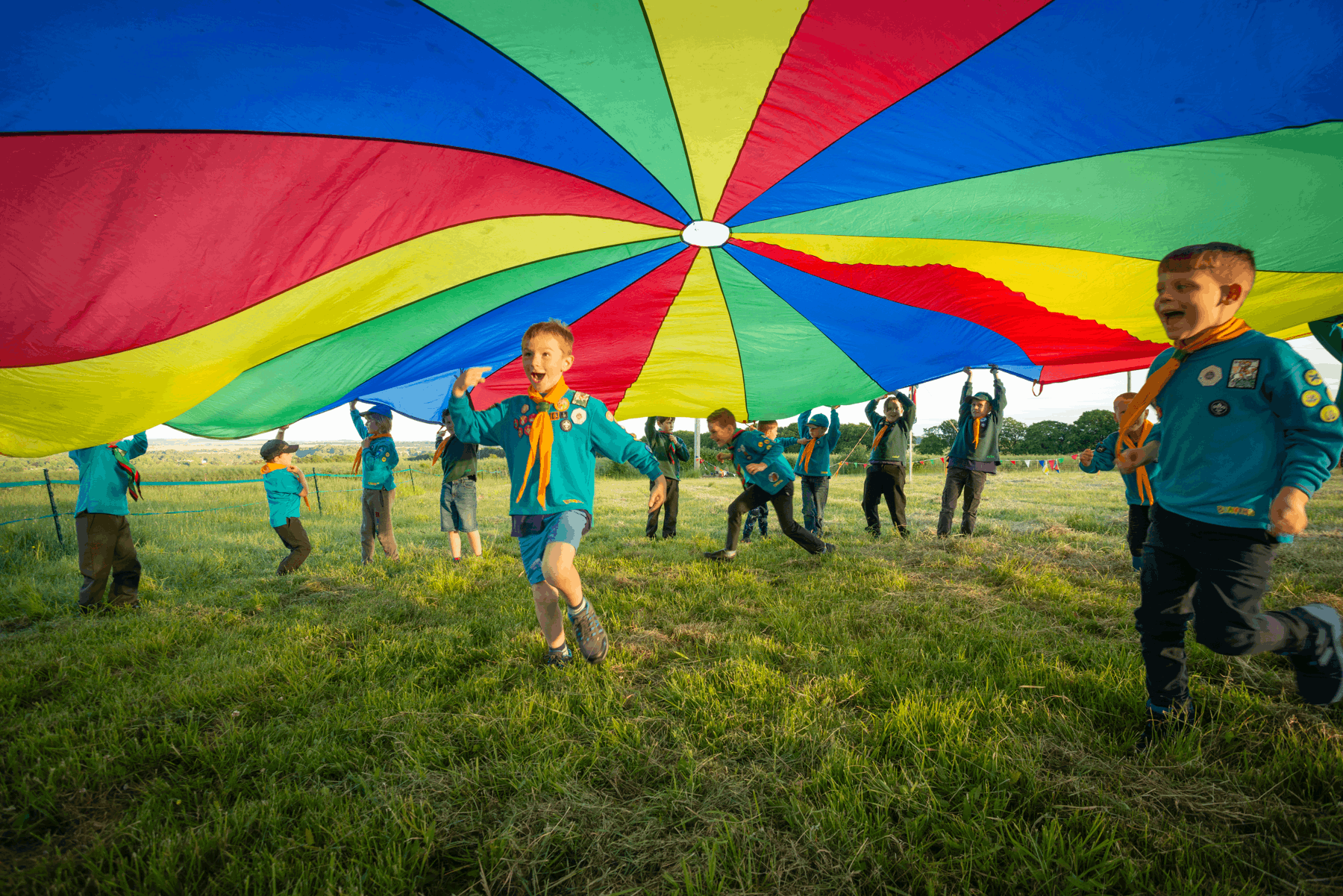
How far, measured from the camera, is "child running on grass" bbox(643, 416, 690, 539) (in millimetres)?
6949

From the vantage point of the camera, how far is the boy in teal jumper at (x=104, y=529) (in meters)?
3.96

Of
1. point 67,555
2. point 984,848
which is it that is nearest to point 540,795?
point 984,848

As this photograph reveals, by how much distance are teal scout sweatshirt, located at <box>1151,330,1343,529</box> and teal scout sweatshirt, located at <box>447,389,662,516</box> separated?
211 cm

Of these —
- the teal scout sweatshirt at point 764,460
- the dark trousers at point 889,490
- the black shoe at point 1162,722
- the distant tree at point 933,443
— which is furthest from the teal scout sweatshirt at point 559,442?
the distant tree at point 933,443

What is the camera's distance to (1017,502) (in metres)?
9.91

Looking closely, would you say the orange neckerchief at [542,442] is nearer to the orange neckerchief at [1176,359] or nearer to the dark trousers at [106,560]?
the orange neckerchief at [1176,359]

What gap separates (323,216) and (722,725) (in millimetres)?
2791

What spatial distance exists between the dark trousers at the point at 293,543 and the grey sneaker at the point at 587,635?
13.4ft

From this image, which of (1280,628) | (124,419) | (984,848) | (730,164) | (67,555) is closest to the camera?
(984,848)

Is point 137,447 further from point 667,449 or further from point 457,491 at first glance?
point 667,449

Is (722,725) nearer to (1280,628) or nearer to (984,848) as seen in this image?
(984,848)

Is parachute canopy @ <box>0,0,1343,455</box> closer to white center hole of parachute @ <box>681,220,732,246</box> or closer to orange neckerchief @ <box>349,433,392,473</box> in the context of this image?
white center hole of parachute @ <box>681,220,732,246</box>

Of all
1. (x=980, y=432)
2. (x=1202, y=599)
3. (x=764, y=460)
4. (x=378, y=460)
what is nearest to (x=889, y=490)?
(x=980, y=432)

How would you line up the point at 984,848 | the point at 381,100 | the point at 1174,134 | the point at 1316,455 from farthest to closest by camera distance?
the point at 1174,134 → the point at 381,100 → the point at 1316,455 → the point at 984,848
